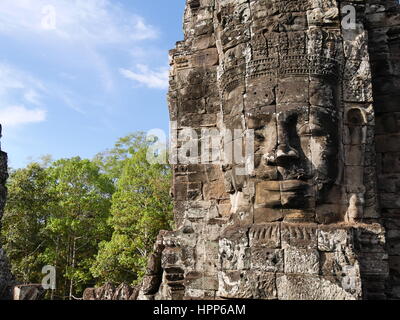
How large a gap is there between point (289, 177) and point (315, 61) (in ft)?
4.18

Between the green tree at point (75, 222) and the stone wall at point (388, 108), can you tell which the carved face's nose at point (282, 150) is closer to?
the stone wall at point (388, 108)

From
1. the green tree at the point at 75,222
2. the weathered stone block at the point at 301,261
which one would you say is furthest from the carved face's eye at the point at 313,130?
the green tree at the point at 75,222

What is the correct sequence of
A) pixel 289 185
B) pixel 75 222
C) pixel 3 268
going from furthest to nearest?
pixel 75 222 → pixel 3 268 → pixel 289 185

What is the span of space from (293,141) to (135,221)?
1481 centimetres

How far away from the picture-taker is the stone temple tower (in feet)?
12.4

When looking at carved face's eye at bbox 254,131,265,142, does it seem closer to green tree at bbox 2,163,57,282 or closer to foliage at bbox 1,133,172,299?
foliage at bbox 1,133,172,299

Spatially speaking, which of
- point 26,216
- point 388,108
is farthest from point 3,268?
point 26,216

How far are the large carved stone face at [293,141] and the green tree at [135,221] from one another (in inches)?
508

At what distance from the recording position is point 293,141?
414 cm

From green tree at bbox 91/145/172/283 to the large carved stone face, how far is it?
12892 mm

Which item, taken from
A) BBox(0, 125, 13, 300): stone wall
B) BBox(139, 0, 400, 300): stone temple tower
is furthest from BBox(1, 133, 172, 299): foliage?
BBox(139, 0, 400, 300): stone temple tower

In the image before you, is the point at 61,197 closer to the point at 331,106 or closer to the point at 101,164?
the point at 101,164

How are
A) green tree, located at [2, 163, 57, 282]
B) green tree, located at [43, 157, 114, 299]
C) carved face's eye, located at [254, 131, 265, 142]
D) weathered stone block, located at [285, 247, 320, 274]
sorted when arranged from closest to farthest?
weathered stone block, located at [285, 247, 320, 274] → carved face's eye, located at [254, 131, 265, 142] → green tree, located at [2, 163, 57, 282] → green tree, located at [43, 157, 114, 299]

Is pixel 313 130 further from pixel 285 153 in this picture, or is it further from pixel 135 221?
Answer: pixel 135 221
